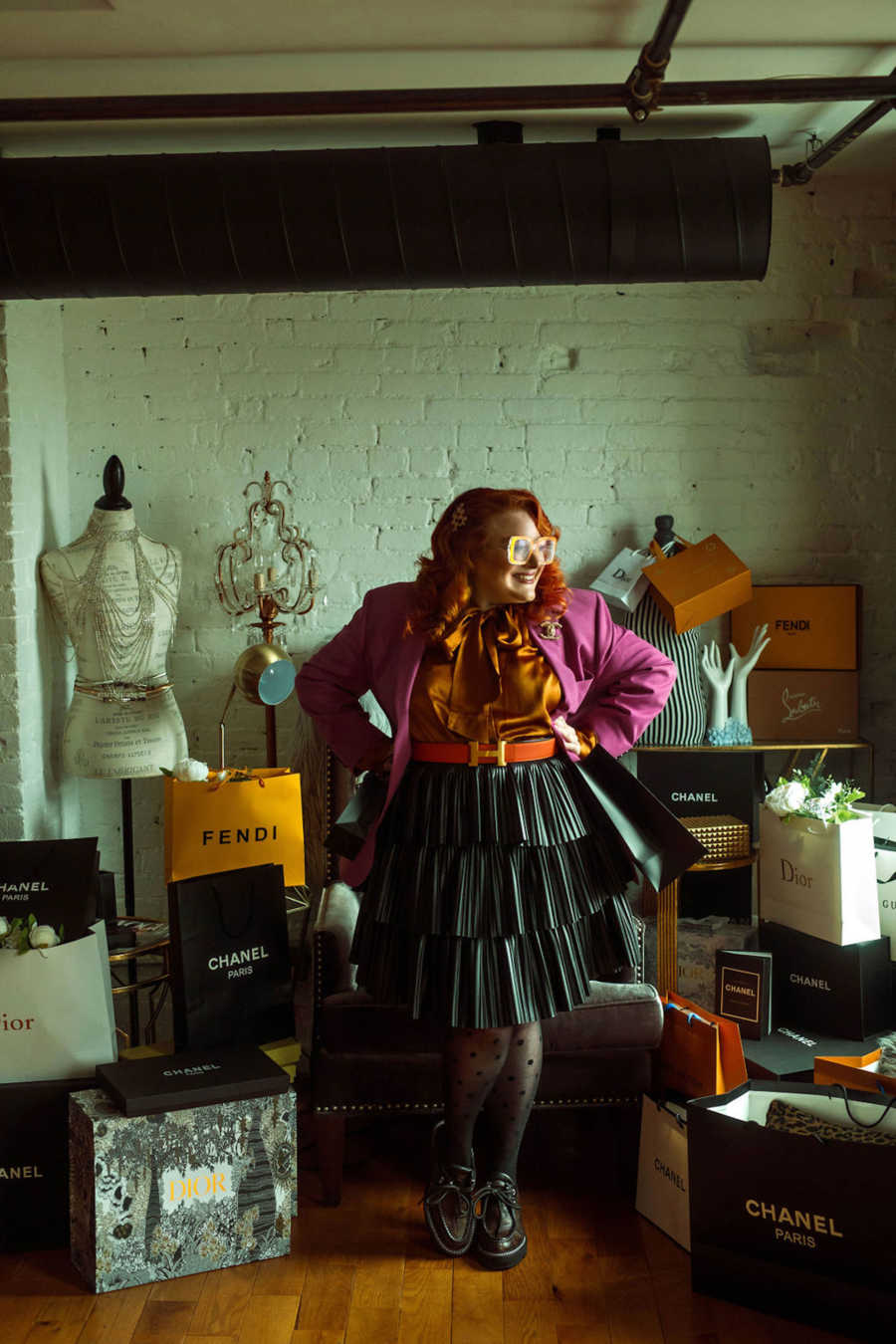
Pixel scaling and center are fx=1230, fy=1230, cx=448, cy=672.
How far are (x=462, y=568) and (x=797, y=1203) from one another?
1322mm

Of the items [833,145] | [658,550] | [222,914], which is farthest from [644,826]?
[833,145]

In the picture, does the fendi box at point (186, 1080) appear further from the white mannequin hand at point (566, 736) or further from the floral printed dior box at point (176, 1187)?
the white mannequin hand at point (566, 736)

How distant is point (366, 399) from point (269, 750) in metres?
1.13

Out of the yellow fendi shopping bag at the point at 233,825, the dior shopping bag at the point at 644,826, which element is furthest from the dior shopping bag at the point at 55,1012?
the dior shopping bag at the point at 644,826

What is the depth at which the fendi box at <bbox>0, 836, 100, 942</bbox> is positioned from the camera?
277 cm

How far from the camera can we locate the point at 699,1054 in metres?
2.69

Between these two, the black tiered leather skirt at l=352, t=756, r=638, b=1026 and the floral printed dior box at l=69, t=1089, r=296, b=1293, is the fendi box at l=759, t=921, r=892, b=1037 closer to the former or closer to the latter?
the black tiered leather skirt at l=352, t=756, r=638, b=1026

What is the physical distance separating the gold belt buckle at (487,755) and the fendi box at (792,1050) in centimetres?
96

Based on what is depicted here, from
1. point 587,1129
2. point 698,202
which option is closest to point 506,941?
point 587,1129

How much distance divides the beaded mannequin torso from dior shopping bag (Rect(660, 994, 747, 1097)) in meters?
1.59

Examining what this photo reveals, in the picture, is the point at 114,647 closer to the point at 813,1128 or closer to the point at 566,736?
the point at 566,736

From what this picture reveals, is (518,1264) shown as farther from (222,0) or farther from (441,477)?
(222,0)

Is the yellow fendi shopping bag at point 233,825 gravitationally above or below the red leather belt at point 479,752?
below

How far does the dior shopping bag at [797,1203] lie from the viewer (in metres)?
2.14
